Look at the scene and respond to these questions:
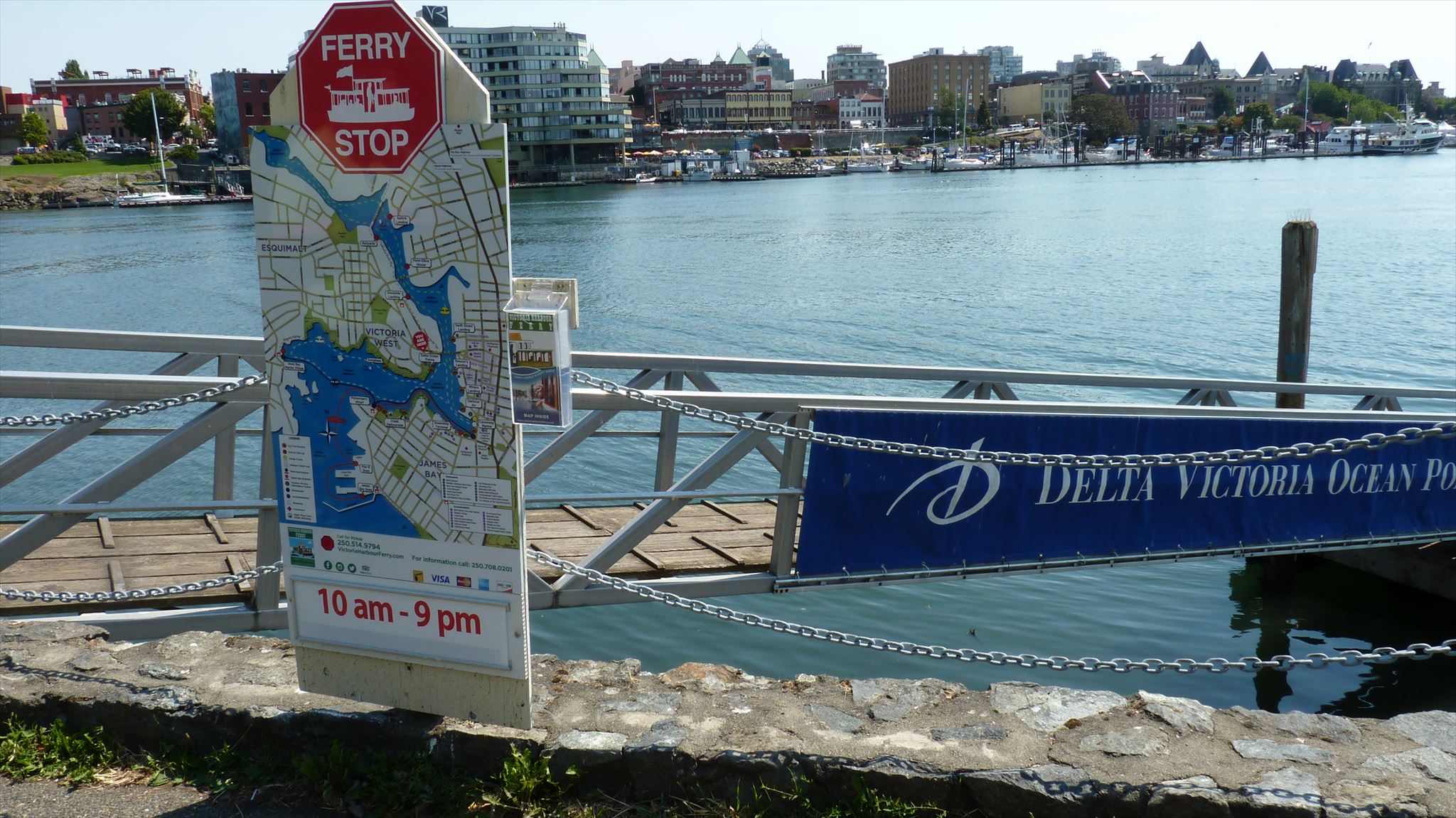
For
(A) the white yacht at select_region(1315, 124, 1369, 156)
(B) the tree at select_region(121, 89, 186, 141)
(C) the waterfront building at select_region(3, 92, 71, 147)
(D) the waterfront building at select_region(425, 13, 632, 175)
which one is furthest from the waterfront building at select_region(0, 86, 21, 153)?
(A) the white yacht at select_region(1315, 124, 1369, 156)

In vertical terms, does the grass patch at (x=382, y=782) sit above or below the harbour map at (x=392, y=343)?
below

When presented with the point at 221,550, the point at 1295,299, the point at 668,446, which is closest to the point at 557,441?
the point at 668,446

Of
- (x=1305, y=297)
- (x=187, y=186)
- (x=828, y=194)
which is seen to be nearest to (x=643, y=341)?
(x=1305, y=297)

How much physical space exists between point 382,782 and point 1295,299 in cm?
1065

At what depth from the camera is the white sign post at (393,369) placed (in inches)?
135

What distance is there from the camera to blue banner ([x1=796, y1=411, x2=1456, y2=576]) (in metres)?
5.73

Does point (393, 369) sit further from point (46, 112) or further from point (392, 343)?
point (46, 112)

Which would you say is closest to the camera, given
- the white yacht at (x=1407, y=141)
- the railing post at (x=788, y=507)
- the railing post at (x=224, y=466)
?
the railing post at (x=788, y=507)

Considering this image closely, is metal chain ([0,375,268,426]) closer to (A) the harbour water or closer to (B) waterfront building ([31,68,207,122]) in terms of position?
(A) the harbour water

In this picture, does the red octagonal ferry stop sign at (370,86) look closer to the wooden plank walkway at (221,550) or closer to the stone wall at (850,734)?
the stone wall at (850,734)

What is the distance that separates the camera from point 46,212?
344 feet

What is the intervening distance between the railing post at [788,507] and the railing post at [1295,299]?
304 inches

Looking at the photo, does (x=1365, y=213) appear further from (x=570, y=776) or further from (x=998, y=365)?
(x=570, y=776)

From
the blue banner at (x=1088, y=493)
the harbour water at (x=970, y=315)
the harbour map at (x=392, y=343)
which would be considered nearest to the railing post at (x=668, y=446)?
the blue banner at (x=1088, y=493)
